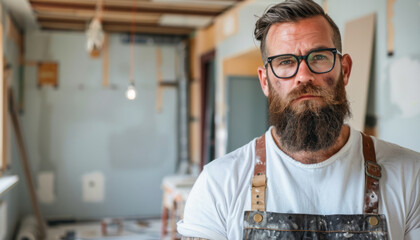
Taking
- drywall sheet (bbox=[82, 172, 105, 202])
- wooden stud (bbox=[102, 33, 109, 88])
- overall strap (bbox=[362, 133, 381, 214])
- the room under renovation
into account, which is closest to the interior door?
the room under renovation

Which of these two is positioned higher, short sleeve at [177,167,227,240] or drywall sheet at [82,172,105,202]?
short sleeve at [177,167,227,240]

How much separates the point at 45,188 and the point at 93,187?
0.72m

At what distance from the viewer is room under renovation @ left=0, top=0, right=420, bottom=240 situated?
4.76 feet

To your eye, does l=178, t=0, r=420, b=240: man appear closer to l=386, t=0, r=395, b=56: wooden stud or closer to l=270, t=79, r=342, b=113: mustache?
l=270, t=79, r=342, b=113: mustache

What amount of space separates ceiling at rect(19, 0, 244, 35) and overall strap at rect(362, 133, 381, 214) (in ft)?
12.1

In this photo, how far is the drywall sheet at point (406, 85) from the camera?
2.37 meters

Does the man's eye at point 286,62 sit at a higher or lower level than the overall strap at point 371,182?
higher

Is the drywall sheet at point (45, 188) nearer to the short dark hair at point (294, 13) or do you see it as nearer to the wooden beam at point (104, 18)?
the wooden beam at point (104, 18)

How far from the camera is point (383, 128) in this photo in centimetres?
266

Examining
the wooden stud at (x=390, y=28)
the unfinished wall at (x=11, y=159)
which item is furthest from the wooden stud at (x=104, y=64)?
the wooden stud at (x=390, y=28)

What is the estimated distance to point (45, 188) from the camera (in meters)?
6.68

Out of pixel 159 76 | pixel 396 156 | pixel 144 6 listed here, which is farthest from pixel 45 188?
pixel 396 156

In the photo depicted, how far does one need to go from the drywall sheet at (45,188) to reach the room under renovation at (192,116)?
0.02 meters

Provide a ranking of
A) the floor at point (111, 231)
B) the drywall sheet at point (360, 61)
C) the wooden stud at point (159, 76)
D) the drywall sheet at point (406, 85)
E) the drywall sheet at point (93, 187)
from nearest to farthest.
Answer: the drywall sheet at point (406, 85) < the drywall sheet at point (360, 61) < the floor at point (111, 231) < the drywall sheet at point (93, 187) < the wooden stud at point (159, 76)
